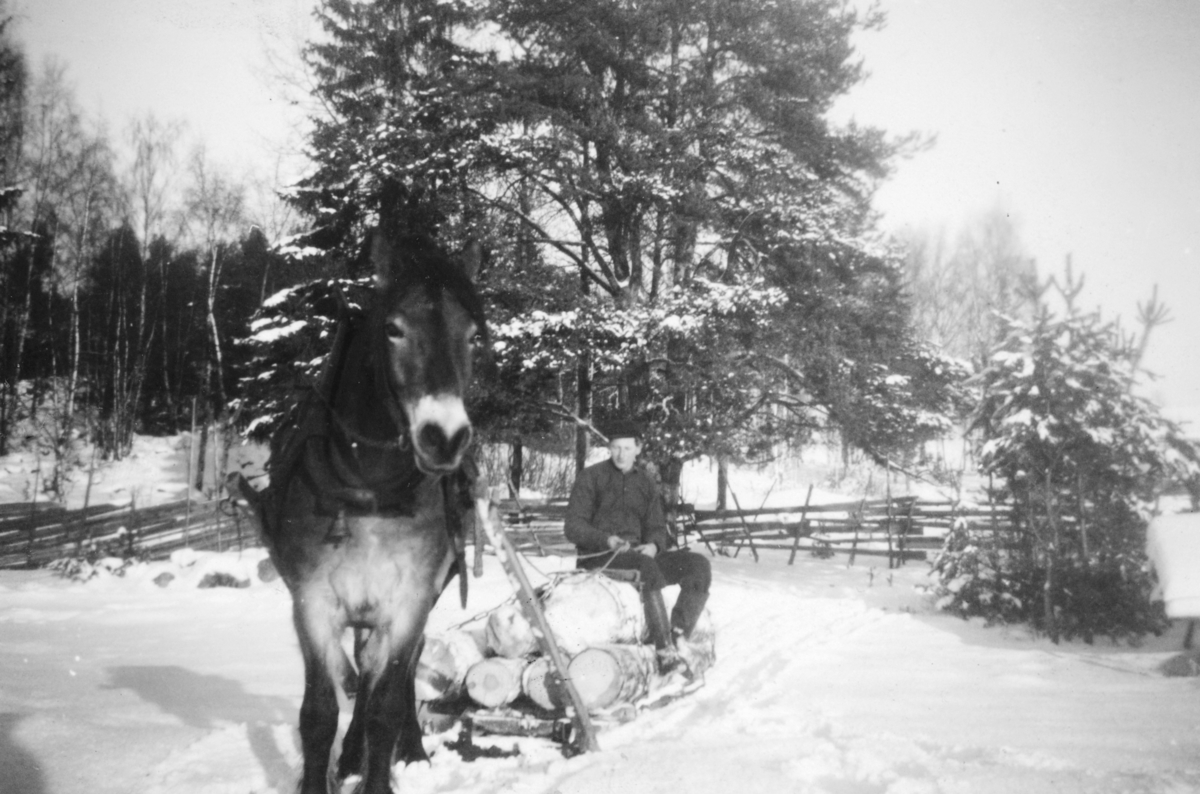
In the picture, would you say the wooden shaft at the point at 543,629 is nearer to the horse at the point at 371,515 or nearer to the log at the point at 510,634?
the horse at the point at 371,515

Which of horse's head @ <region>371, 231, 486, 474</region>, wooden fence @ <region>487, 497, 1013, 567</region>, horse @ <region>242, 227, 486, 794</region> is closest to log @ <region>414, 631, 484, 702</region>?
horse @ <region>242, 227, 486, 794</region>

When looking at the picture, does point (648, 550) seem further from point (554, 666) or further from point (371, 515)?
point (371, 515)

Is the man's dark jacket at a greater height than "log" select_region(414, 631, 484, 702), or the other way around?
the man's dark jacket

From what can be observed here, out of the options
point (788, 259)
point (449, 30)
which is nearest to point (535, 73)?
point (449, 30)

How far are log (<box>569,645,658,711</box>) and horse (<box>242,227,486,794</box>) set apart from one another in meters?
1.19

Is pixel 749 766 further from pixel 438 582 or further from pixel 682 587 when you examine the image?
pixel 682 587

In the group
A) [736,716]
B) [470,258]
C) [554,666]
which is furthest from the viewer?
[736,716]

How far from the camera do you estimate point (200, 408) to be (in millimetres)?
23703

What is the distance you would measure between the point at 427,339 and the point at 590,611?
2.48m

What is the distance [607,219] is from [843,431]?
4681mm

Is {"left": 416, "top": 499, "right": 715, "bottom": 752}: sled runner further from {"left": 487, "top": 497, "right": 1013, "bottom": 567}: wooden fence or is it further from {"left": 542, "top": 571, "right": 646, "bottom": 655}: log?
{"left": 487, "top": 497, "right": 1013, "bottom": 567}: wooden fence

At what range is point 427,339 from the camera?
247cm

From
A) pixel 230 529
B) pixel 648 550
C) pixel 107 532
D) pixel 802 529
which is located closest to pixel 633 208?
pixel 648 550

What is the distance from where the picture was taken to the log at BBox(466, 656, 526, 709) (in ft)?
13.1
